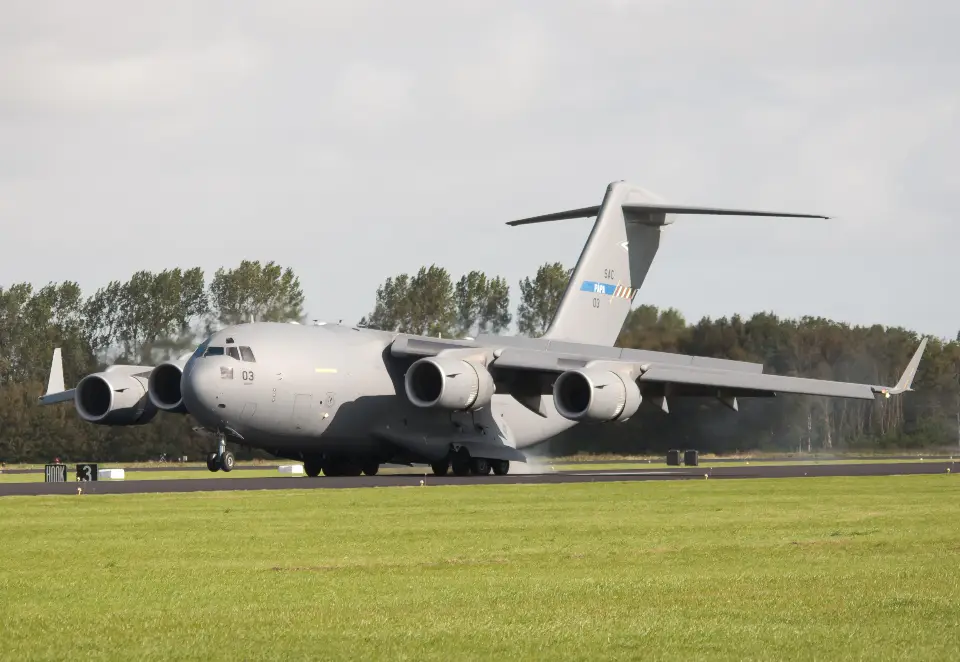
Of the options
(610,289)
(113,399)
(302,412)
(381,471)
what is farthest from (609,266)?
(113,399)

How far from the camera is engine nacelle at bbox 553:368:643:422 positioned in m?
35.7

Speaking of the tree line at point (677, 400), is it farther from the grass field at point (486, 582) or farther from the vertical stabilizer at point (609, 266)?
the grass field at point (486, 582)

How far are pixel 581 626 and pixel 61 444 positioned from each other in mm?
55258

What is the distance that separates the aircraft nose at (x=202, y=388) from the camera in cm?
3353

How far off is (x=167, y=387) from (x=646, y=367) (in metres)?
12.5

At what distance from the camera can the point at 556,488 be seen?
1090 inches

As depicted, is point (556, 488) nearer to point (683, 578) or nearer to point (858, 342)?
point (683, 578)

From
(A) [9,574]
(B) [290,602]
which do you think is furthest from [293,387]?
(B) [290,602]

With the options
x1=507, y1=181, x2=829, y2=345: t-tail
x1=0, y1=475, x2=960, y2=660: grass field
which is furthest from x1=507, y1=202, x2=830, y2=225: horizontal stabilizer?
x1=0, y1=475, x2=960, y2=660: grass field

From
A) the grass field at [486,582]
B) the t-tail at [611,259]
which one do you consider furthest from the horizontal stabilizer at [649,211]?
the grass field at [486,582]

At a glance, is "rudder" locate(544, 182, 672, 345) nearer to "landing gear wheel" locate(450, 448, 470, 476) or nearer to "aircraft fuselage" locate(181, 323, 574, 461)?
"aircraft fuselage" locate(181, 323, 574, 461)

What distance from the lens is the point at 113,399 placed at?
38.7m

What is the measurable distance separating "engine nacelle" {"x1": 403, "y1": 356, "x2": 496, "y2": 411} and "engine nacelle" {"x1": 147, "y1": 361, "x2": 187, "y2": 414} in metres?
5.90

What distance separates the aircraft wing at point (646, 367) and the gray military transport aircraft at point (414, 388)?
0.14ft
